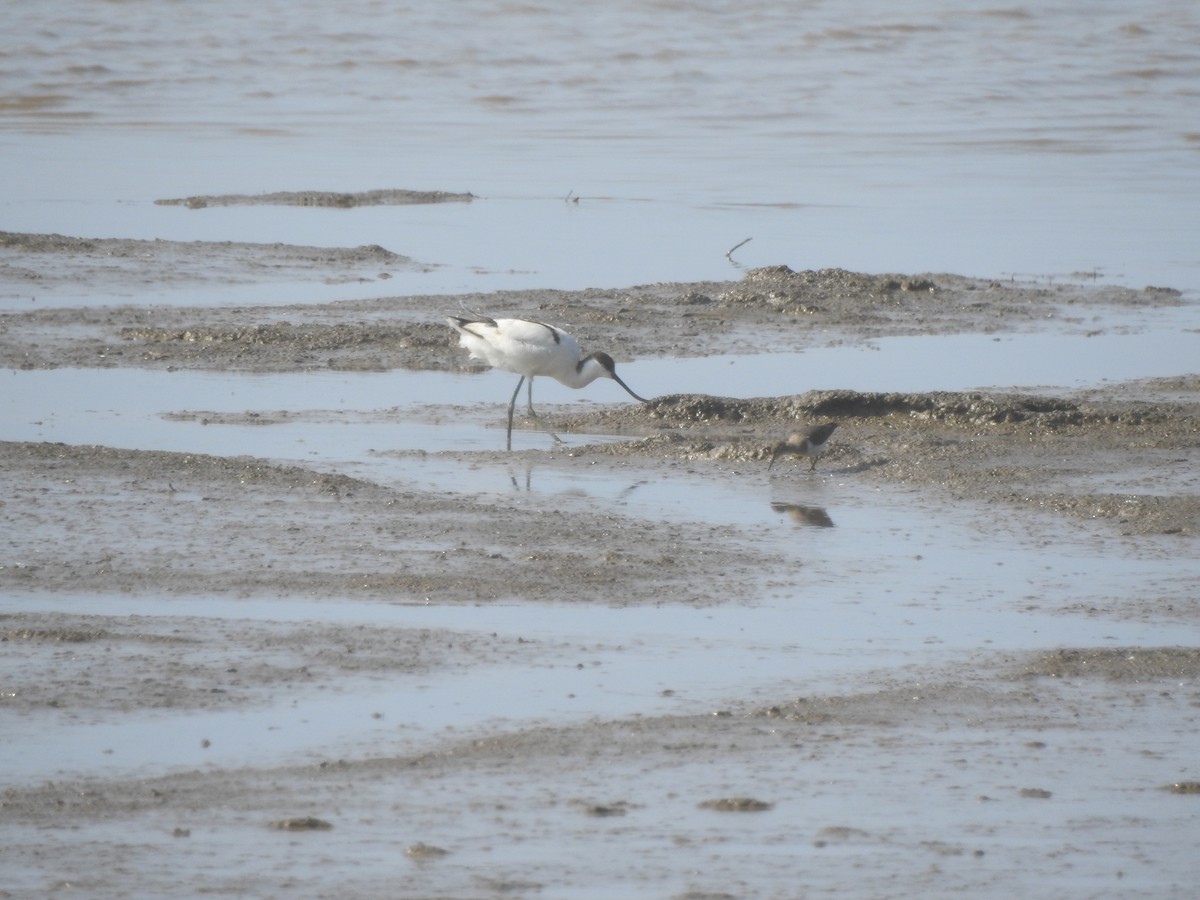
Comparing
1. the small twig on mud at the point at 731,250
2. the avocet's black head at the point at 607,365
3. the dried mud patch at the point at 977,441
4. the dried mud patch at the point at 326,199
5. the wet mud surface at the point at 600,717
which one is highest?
the dried mud patch at the point at 326,199

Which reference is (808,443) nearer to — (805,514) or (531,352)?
(805,514)

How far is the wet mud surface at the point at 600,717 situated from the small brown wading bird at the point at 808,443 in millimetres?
101

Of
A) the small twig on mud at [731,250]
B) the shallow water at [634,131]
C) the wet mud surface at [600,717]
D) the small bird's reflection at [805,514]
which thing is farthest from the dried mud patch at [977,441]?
the small twig on mud at [731,250]

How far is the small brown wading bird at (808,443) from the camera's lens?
893 centimetres

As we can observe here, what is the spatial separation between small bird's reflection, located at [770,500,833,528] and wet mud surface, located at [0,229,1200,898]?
39cm

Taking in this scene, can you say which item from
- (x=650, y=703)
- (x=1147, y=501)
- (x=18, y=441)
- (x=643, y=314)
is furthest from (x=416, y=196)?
(x=650, y=703)

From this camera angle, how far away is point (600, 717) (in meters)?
5.61

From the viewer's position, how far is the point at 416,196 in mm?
18641

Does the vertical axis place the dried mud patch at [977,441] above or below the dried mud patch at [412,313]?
below

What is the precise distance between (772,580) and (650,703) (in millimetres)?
1520

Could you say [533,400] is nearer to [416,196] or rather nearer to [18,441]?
[18,441]

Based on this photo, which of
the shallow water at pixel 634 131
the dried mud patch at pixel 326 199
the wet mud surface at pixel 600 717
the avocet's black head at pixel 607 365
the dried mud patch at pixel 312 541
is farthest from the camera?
the dried mud patch at pixel 326 199

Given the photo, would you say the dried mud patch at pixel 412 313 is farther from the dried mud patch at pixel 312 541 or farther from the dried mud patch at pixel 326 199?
the dried mud patch at pixel 312 541

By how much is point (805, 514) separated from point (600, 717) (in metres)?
2.83
